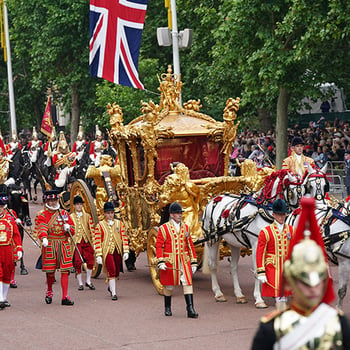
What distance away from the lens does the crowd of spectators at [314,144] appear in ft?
81.5

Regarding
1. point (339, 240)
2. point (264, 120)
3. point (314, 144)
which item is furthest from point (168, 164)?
point (264, 120)

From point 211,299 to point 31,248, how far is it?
7.37m

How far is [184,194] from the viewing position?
13.3 m

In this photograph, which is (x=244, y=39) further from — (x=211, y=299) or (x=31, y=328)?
(x=31, y=328)

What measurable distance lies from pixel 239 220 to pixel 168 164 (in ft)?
8.92

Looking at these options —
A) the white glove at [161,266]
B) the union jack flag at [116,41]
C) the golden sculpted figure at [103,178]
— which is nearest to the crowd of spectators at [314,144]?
the union jack flag at [116,41]

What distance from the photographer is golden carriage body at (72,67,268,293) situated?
1342cm

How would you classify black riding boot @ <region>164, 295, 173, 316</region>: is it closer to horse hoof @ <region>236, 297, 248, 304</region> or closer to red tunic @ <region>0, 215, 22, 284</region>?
horse hoof @ <region>236, 297, 248, 304</region>

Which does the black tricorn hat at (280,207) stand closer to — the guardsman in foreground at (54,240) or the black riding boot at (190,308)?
the black riding boot at (190,308)

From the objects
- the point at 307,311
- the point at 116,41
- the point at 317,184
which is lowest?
the point at 317,184

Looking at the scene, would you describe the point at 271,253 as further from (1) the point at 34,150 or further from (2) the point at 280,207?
(1) the point at 34,150

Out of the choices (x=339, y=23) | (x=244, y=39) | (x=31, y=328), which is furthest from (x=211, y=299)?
(x=244, y=39)

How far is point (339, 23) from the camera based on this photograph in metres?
22.0

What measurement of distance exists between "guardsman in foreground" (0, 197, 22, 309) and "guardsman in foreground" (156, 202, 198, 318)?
2239mm
